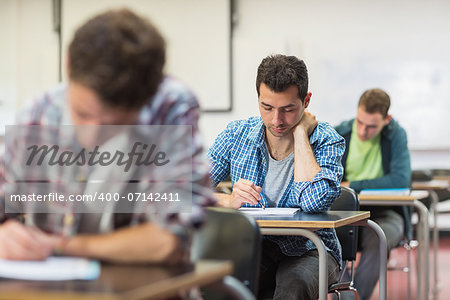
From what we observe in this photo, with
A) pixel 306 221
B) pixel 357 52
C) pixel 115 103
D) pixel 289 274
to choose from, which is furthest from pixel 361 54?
pixel 115 103

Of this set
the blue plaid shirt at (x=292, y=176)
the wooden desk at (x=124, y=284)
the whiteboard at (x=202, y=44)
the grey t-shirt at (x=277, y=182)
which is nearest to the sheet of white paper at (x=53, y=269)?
the wooden desk at (x=124, y=284)

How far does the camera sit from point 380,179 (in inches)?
152

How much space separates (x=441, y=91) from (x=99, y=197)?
245 inches

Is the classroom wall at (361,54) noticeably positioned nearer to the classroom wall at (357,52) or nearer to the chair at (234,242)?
the classroom wall at (357,52)

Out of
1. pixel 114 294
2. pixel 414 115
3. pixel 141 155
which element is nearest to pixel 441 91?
pixel 414 115

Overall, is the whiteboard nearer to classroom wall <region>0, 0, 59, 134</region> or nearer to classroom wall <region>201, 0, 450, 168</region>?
classroom wall <region>201, 0, 450, 168</region>

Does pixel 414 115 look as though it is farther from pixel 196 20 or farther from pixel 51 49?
pixel 51 49

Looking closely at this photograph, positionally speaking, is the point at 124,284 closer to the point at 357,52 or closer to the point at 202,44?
the point at 202,44

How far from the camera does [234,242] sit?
5.24 feet

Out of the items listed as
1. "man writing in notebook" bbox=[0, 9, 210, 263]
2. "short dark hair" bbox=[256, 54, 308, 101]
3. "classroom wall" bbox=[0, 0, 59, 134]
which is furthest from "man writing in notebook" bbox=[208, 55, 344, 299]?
"classroom wall" bbox=[0, 0, 59, 134]

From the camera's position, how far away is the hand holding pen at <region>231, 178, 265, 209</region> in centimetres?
232

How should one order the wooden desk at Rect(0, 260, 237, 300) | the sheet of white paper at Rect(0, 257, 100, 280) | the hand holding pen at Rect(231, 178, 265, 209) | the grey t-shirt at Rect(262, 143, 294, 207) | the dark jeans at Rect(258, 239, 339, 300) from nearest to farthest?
the wooden desk at Rect(0, 260, 237, 300) < the sheet of white paper at Rect(0, 257, 100, 280) < the dark jeans at Rect(258, 239, 339, 300) < the hand holding pen at Rect(231, 178, 265, 209) < the grey t-shirt at Rect(262, 143, 294, 207)

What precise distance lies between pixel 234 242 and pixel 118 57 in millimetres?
668

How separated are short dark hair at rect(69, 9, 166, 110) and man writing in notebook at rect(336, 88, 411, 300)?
2.75 metres
